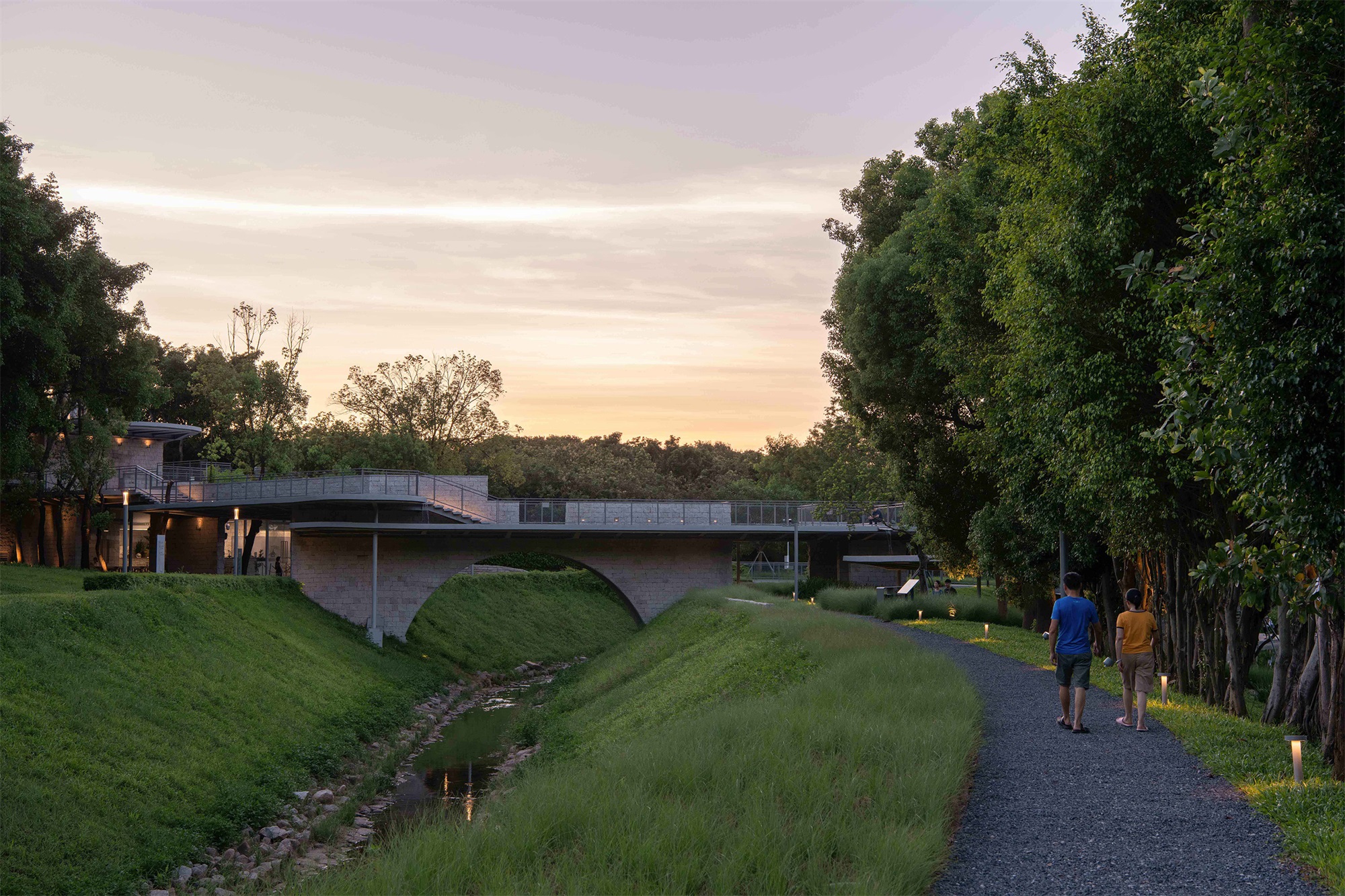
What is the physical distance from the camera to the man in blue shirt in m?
12.3

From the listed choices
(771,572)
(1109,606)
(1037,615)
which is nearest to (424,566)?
(771,572)

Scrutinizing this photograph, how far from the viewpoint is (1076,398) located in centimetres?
1425

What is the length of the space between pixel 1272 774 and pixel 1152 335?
526 centimetres

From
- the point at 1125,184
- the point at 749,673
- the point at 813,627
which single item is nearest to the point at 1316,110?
the point at 1125,184

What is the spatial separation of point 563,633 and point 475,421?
1701 cm

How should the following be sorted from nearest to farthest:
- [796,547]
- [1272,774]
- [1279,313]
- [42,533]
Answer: [1279,313] → [1272,774] → [796,547] → [42,533]

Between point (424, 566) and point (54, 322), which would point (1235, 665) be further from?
point (424, 566)

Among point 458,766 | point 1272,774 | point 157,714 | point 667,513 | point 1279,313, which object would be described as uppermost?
point 1279,313

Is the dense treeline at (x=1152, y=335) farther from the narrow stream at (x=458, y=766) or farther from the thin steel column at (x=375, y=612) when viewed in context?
the thin steel column at (x=375, y=612)

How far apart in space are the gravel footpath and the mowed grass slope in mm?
30808

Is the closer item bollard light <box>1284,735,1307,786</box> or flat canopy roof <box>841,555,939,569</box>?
bollard light <box>1284,735,1307,786</box>

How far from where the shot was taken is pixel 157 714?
18.7 metres

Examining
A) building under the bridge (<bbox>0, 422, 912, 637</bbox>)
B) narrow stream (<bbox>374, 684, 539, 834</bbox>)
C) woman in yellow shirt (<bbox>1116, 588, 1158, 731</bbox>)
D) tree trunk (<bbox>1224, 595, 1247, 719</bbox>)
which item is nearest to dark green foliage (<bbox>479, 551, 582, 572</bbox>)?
building under the bridge (<bbox>0, 422, 912, 637</bbox>)

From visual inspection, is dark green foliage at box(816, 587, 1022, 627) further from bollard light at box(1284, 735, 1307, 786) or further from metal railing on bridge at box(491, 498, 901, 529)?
bollard light at box(1284, 735, 1307, 786)
